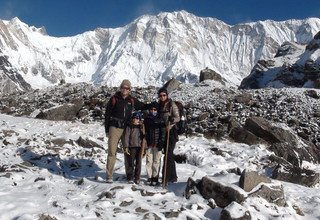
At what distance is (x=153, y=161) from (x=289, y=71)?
71.3 metres

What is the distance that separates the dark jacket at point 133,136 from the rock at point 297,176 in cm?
448

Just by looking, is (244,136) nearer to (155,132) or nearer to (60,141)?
(60,141)

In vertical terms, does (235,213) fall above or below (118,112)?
below

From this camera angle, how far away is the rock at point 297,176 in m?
14.1

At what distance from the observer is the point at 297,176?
562 inches

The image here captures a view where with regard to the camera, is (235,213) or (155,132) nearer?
(235,213)

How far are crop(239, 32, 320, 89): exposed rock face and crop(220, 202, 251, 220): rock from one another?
6129cm

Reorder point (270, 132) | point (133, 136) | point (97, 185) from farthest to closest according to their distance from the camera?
1. point (270, 132)
2. point (133, 136)
3. point (97, 185)

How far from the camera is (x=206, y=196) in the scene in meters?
11.1

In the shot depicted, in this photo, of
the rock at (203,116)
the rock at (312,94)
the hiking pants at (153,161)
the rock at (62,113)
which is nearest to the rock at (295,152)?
the rock at (203,116)

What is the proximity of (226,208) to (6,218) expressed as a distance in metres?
4.42

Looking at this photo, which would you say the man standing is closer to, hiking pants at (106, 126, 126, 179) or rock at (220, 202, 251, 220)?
hiking pants at (106, 126, 126, 179)

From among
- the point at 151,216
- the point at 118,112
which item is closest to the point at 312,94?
the point at 118,112

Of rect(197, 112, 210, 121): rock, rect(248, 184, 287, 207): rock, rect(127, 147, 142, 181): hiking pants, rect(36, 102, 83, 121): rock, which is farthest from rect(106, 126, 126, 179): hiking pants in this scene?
rect(36, 102, 83, 121): rock
